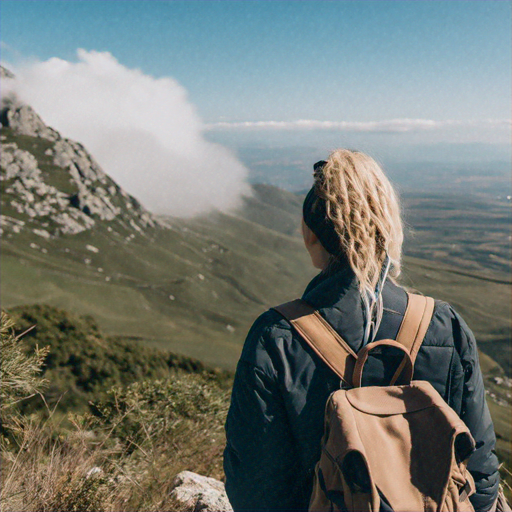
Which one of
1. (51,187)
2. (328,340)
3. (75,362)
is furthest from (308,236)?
(51,187)

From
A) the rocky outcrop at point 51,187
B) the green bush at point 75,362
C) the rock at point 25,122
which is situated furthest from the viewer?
the rock at point 25,122

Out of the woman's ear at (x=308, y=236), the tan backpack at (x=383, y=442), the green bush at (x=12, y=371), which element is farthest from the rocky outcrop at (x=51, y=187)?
the tan backpack at (x=383, y=442)

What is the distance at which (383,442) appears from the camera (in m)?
1.96

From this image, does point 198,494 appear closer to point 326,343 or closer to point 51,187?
point 326,343

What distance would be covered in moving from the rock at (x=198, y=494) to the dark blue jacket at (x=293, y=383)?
2092 millimetres

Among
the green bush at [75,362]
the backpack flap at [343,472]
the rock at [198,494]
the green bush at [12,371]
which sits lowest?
the green bush at [75,362]

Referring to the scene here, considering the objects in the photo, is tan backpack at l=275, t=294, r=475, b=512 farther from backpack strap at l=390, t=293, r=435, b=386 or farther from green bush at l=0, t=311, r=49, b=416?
green bush at l=0, t=311, r=49, b=416

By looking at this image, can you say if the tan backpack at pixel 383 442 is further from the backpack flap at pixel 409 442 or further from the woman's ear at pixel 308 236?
the woman's ear at pixel 308 236

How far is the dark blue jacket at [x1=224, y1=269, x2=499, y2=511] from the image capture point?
2.12m

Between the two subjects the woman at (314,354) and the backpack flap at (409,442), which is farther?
the woman at (314,354)

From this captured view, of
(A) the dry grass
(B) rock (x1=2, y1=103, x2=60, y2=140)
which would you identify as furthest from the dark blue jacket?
(B) rock (x1=2, y1=103, x2=60, y2=140)

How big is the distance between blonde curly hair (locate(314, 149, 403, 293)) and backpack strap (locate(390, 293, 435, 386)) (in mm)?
239

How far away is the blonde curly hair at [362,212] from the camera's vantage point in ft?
7.17

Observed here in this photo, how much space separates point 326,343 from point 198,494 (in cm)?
298
